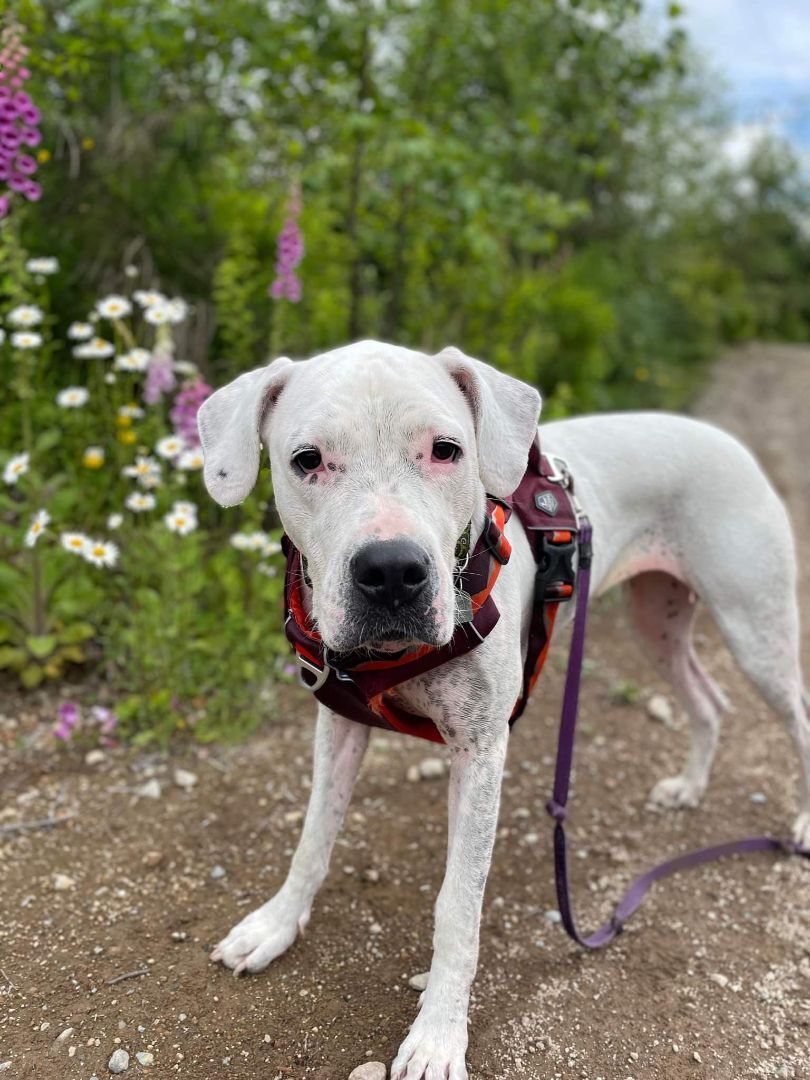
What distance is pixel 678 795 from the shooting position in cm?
411

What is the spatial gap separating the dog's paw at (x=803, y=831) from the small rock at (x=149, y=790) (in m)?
2.68

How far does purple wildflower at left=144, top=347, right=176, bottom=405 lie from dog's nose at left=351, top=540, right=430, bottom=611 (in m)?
2.60

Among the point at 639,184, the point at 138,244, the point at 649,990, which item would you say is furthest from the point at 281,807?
the point at 639,184

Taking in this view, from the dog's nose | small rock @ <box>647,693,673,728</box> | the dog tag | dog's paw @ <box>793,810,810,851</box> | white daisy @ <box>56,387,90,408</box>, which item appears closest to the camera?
the dog's nose

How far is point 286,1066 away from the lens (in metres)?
2.53

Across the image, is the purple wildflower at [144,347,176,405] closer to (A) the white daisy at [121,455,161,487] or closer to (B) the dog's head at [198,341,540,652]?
(A) the white daisy at [121,455,161,487]

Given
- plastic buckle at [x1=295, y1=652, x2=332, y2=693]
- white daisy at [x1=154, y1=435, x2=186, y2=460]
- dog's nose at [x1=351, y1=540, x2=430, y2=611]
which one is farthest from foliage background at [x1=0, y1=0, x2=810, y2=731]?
dog's nose at [x1=351, y1=540, x2=430, y2=611]

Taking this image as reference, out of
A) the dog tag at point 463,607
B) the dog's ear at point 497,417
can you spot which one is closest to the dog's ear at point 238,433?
the dog's ear at point 497,417

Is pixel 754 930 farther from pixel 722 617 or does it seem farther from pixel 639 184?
pixel 639 184

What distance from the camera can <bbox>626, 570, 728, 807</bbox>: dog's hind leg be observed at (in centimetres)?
399

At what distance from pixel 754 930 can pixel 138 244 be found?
4692 mm

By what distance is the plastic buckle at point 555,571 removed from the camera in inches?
114

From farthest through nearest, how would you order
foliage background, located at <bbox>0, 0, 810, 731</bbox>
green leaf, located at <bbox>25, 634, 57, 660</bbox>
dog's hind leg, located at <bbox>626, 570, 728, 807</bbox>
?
foliage background, located at <bbox>0, 0, 810, 731</bbox> < green leaf, located at <bbox>25, 634, 57, 660</bbox> < dog's hind leg, located at <bbox>626, 570, 728, 807</bbox>

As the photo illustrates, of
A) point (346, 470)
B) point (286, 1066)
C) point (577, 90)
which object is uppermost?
point (577, 90)
